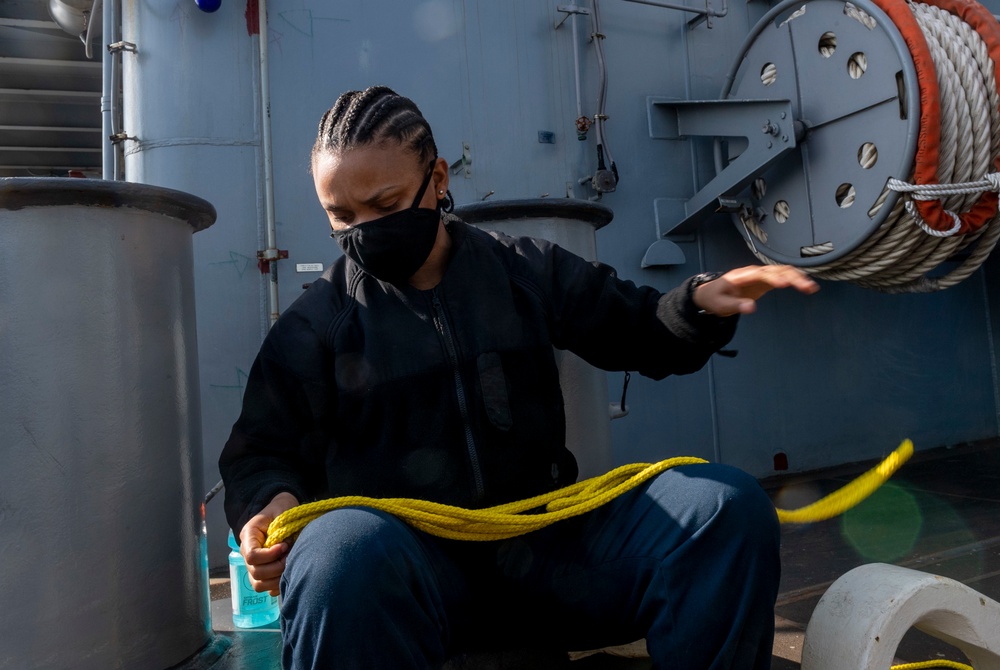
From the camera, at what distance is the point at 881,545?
2.87 metres

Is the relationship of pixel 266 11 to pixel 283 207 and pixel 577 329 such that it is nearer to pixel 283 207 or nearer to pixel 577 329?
pixel 283 207

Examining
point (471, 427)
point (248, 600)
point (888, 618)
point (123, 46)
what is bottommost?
point (248, 600)

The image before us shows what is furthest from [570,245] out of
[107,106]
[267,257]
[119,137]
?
[107,106]

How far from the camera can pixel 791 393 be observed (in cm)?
432

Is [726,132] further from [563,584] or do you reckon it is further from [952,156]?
[563,584]

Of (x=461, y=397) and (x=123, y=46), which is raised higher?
(x=123, y=46)

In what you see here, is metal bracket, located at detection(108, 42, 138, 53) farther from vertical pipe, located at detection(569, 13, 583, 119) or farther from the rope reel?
the rope reel

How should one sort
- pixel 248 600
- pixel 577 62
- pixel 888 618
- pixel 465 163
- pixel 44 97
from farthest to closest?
pixel 44 97 → pixel 577 62 → pixel 465 163 → pixel 248 600 → pixel 888 618

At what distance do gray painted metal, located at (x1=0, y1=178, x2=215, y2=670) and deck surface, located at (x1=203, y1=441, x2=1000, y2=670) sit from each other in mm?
295

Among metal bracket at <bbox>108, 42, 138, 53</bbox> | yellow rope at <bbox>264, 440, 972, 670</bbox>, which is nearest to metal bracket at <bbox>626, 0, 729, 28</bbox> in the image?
metal bracket at <bbox>108, 42, 138, 53</bbox>

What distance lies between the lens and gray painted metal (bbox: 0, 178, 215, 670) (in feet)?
5.16

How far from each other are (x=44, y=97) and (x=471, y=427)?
5914 millimetres

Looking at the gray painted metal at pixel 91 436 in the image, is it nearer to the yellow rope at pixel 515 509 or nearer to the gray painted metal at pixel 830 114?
the yellow rope at pixel 515 509

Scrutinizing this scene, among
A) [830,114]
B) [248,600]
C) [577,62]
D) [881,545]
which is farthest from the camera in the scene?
[577,62]
